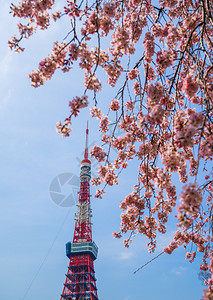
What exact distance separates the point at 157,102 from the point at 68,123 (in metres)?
0.95

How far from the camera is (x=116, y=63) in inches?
130

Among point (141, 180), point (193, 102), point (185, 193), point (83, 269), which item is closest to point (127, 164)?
point (141, 180)

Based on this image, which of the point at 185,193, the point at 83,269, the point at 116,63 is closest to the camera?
the point at 185,193

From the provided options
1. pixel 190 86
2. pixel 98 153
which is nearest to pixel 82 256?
pixel 98 153

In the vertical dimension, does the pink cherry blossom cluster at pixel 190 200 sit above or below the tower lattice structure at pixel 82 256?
below

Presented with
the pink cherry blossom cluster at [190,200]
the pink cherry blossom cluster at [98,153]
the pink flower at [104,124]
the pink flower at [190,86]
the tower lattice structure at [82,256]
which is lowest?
the pink cherry blossom cluster at [190,200]

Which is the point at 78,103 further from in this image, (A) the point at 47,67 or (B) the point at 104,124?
(B) the point at 104,124

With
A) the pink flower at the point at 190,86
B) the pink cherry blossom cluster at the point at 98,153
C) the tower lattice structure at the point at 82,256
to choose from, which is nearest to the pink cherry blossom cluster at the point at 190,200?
the pink flower at the point at 190,86

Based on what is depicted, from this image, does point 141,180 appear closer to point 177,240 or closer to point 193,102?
point 193,102

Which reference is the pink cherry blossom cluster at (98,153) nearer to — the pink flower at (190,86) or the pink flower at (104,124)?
the pink flower at (104,124)

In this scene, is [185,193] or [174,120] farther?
[174,120]

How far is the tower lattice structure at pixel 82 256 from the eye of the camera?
2753cm

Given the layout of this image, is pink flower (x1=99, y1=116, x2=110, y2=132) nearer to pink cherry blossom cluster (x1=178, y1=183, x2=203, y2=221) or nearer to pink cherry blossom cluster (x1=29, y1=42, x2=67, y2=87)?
pink cherry blossom cluster (x1=29, y1=42, x2=67, y2=87)

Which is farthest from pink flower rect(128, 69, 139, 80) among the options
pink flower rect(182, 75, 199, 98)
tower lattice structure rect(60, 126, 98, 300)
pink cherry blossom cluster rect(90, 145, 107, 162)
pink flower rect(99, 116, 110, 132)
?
tower lattice structure rect(60, 126, 98, 300)
